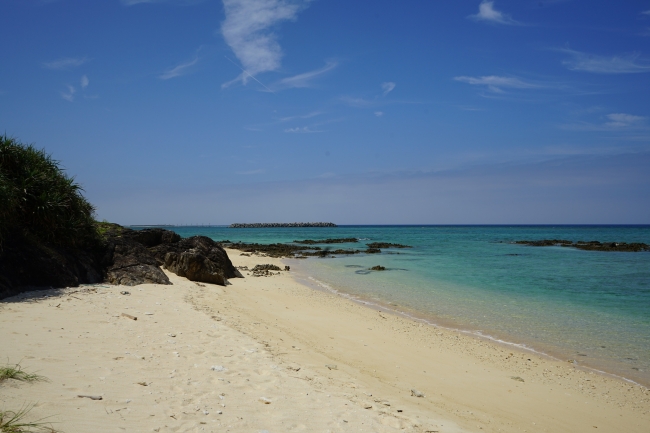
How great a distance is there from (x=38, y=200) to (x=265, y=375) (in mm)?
8376

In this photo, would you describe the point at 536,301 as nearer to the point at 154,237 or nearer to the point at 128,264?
the point at 128,264

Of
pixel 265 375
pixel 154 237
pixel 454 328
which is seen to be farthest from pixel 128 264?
pixel 454 328

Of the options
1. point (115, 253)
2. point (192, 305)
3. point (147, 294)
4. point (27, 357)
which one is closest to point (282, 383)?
point (27, 357)

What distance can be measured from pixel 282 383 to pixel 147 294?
20.1ft

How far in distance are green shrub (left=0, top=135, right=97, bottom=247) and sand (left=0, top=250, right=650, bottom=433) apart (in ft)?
6.81

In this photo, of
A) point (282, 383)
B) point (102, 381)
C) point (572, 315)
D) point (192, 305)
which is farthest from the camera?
point (572, 315)

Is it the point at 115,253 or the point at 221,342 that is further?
the point at 115,253

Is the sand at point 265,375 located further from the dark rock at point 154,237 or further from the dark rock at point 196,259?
the dark rock at point 154,237

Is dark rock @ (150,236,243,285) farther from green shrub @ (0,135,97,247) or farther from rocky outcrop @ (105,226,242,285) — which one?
green shrub @ (0,135,97,247)

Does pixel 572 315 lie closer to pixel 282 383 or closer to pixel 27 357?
pixel 282 383

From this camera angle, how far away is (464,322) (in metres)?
12.0

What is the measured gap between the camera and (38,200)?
33.3ft

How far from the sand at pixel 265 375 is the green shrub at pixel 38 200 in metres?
2.07

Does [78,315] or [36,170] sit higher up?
[36,170]
